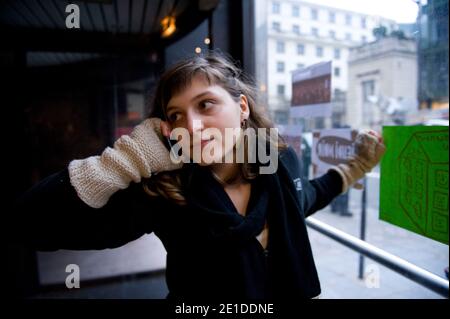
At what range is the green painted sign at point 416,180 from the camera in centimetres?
88

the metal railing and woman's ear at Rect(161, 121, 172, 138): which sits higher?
woman's ear at Rect(161, 121, 172, 138)

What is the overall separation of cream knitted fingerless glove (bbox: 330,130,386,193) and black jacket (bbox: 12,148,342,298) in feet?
1.25

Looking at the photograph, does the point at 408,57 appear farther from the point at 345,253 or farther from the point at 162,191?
the point at 345,253

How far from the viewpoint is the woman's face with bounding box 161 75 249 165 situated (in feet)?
2.97

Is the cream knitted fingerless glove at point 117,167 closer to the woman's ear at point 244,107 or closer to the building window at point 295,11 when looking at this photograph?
the woman's ear at point 244,107

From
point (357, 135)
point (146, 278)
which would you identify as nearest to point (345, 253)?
point (357, 135)

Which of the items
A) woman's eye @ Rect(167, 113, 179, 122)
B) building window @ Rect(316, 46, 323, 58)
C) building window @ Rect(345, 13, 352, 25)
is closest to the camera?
woman's eye @ Rect(167, 113, 179, 122)

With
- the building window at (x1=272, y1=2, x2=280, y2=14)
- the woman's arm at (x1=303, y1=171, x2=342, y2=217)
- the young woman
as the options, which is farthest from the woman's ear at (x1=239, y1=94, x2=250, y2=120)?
the building window at (x1=272, y1=2, x2=280, y2=14)

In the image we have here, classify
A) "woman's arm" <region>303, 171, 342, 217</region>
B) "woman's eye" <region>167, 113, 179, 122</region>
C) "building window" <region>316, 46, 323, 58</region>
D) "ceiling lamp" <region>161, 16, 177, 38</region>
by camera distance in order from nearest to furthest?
"woman's eye" <region>167, 113, 179, 122</region>, "woman's arm" <region>303, 171, 342, 217</region>, "building window" <region>316, 46, 323, 58</region>, "ceiling lamp" <region>161, 16, 177, 38</region>

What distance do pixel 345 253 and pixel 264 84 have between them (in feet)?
4.27

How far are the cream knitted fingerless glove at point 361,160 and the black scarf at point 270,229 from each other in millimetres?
356

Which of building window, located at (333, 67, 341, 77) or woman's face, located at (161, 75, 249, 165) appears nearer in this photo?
woman's face, located at (161, 75, 249, 165)

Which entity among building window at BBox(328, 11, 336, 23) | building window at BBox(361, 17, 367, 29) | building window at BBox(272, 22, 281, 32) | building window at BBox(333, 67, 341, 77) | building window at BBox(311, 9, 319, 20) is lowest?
building window at BBox(333, 67, 341, 77)

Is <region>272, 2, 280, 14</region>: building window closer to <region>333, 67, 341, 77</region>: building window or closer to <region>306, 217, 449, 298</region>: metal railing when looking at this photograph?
<region>333, 67, 341, 77</region>: building window
